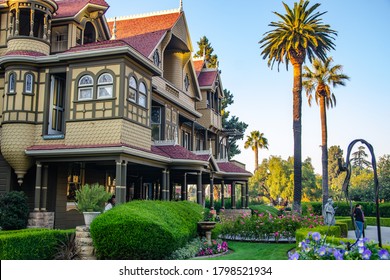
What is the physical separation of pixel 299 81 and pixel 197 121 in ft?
27.4

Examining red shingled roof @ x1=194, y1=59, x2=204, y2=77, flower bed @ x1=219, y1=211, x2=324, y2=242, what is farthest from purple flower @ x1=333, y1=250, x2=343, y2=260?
red shingled roof @ x1=194, y1=59, x2=204, y2=77

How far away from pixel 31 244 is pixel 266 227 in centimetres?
1088

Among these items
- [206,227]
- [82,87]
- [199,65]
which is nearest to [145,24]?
[199,65]

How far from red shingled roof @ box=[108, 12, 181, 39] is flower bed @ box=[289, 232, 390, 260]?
21.5m

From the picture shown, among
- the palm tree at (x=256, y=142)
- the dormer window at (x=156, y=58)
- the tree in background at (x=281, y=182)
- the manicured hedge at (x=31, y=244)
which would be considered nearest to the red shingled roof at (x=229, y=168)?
the dormer window at (x=156, y=58)

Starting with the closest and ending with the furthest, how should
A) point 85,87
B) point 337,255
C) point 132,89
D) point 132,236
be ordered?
point 337,255, point 132,236, point 85,87, point 132,89

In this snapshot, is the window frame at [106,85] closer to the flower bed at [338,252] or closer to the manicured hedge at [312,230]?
the manicured hedge at [312,230]

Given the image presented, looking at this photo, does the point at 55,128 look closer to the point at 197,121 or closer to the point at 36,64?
the point at 36,64

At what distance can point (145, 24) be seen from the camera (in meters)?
28.9

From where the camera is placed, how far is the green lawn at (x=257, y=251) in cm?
1453

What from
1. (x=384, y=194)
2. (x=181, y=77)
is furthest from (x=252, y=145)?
(x=181, y=77)

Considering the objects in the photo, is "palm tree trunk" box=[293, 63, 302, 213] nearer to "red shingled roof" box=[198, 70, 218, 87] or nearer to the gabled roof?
"red shingled roof" box=[198, 70, 218, 87]

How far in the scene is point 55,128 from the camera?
20250mm

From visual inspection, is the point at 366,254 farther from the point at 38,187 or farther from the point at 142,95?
the point at 38,187
